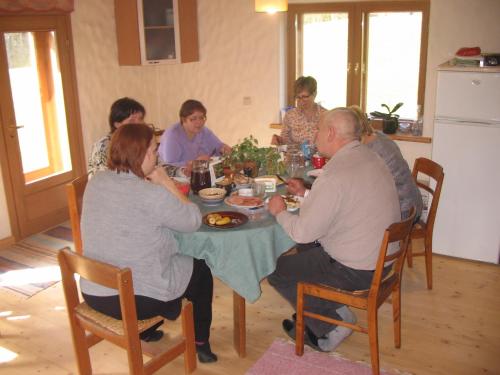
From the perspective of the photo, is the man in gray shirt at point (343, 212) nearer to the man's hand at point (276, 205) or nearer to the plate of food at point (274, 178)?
the man's hand at point (276, 205)

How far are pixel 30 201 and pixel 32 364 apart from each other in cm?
199

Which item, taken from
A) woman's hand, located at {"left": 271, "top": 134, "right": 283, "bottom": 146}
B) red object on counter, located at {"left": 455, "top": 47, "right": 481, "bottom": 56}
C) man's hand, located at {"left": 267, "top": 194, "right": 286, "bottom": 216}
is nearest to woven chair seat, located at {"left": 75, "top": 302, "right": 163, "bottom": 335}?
man's hand, located at {"left": 267, "top": 194, "right": 286, "bottom": 216}

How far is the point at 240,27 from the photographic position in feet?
16.8

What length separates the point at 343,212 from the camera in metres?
2.41

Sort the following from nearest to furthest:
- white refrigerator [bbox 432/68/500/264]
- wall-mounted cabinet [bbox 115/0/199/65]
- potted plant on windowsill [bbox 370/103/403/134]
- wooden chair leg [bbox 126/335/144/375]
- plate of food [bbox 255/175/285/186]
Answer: wooden chair leg [bbox 126/335/144/375], plate of food [bbox 255/175/285/186], white refrigerator [bbox 432/68/500/264], potted plant on windowsill [bbox 370/103/403/134], wall-mounted cabinet [bbox 115/0/199/65]

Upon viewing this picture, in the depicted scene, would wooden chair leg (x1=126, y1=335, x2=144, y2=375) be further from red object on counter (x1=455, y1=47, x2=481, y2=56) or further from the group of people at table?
red object on counter (x1=455, y1=47, x2=481, y2=56)

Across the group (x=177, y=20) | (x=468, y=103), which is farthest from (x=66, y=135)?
(x=468, y=103)

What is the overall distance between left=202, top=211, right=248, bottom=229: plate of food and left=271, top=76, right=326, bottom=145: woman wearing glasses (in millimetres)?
1595

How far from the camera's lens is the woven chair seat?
89.8 inches

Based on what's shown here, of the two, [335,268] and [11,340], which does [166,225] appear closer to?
[335,268]

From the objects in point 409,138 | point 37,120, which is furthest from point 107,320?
point 409,138

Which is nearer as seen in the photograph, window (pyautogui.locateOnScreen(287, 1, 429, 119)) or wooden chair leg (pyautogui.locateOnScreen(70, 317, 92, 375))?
wooden chair leg (pyautogui.locateOnScreen(70, 317, 92, 375))

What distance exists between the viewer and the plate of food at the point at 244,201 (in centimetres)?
271

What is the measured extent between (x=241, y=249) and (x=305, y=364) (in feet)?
2.39
